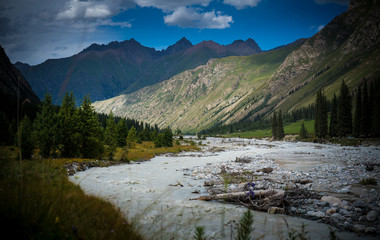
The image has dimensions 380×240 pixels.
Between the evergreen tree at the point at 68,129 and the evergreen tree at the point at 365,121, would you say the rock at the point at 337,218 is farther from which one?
the evergreen tree at the point at 365,121

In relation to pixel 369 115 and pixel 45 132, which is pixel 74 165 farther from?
pixel 369 115

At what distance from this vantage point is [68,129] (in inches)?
1061

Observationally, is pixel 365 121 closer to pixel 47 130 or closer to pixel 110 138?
pixel 110 138

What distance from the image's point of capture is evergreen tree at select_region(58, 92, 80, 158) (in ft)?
87.3

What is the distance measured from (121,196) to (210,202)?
4743 mm

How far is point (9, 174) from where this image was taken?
229 inches

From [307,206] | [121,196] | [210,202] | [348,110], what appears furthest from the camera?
[348,110]

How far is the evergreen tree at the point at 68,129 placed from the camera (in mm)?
26609

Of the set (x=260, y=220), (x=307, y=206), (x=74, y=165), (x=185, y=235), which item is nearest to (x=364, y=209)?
(x=307, y=206)

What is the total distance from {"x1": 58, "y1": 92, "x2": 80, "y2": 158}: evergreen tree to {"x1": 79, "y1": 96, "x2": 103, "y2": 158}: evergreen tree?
777 mm

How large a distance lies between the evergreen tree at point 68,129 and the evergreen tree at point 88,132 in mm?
777

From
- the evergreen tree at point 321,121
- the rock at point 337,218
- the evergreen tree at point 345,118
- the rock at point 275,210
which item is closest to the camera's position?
the rock at point 337,218

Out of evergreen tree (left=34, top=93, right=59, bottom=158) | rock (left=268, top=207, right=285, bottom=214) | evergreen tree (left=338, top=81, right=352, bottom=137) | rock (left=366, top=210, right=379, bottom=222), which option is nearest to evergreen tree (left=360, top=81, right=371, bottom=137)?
evergreen tree (left=338, top=81, right=352, bottom=137)

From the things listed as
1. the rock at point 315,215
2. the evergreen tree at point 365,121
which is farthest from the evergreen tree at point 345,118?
the rock at point 315,215
